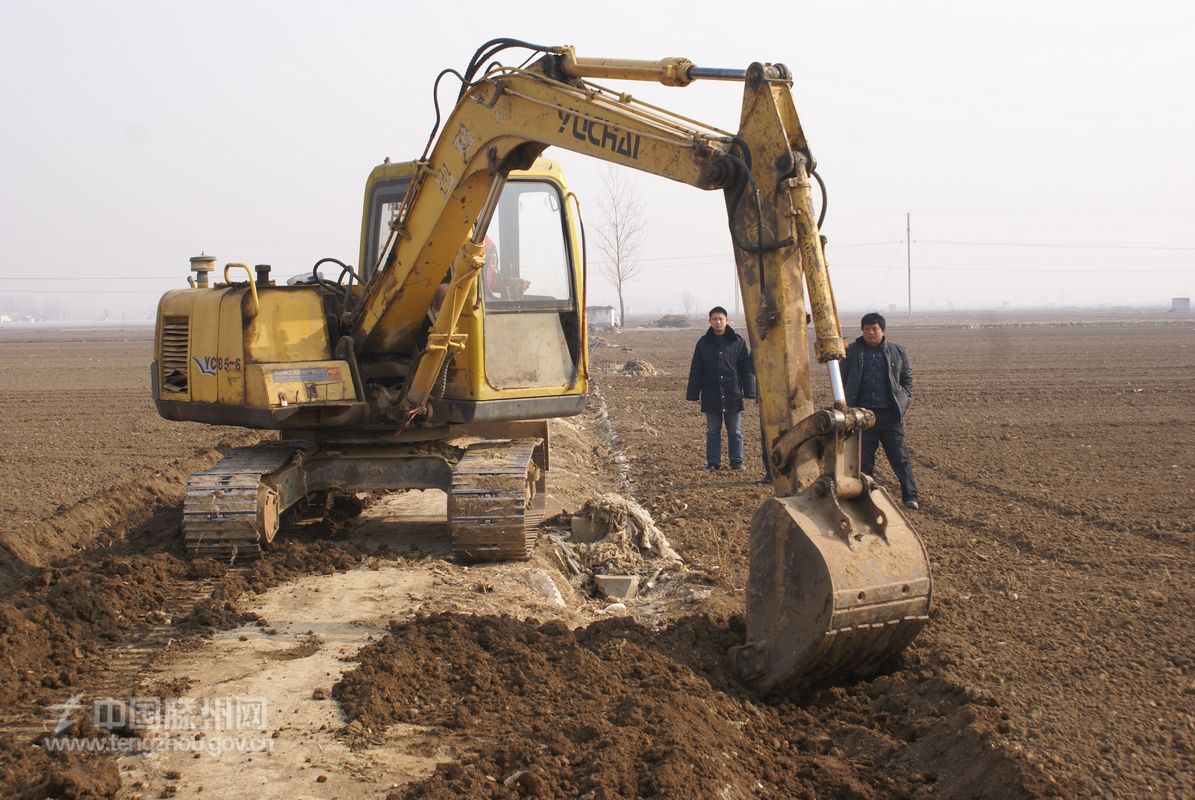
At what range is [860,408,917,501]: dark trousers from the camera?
10164 millimetres

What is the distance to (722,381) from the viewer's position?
42.3ft

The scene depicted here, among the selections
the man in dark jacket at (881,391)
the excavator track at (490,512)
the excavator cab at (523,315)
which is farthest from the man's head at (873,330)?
the excavator track at (490,512)

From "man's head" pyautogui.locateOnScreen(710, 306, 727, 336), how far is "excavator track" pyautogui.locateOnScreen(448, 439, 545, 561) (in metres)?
5.41

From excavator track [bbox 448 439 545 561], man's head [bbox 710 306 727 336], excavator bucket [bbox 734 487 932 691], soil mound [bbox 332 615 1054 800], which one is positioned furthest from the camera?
man's head [bbox 710 306 727 336]

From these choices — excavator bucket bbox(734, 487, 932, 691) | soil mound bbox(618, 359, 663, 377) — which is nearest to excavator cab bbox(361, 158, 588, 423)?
excavator bucket bbox(734, 487, 932, 691)

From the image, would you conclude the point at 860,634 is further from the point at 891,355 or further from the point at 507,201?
the point at 891,355

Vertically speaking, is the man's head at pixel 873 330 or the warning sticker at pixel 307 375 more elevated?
the man's head at pixel 873 330

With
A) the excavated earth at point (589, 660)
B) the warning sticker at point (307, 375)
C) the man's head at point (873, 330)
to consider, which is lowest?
the excavated earth at point (589, 660)

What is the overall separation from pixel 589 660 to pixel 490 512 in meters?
2.23

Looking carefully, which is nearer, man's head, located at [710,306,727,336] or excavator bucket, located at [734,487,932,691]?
excavator bucket, located at [734,487,932,691]

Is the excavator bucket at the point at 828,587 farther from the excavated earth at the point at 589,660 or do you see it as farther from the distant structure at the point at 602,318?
the distant structure at the point at 602,318

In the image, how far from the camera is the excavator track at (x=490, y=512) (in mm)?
7648

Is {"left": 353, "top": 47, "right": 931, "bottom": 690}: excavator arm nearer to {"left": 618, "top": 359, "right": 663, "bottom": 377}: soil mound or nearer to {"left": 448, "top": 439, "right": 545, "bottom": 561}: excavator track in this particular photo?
{"left": 448, "top": 439, "right": 545, "bottom": 561}: excavator track

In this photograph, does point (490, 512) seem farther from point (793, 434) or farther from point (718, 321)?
point (718, 321)
